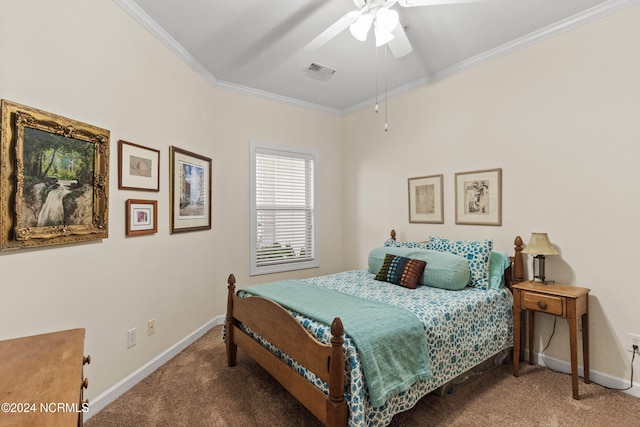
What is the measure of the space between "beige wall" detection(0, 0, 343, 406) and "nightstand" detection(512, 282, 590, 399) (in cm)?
280

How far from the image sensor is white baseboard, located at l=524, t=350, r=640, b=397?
2.25 meters

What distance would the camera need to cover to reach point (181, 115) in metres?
2.97

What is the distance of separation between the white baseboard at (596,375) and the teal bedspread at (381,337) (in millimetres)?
1513

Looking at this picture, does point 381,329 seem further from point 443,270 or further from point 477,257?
point 477,257

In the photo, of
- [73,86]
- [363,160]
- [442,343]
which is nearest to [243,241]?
[363,160]

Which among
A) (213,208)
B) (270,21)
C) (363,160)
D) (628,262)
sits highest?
(270,21)

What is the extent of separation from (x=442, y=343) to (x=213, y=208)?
104 inches

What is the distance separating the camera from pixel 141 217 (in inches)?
97.0

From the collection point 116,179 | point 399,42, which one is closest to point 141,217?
point 116,179

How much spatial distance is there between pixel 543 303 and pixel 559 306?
0.34ft

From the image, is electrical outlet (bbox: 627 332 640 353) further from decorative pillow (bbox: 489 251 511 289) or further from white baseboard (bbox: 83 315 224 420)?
white baseboard (bbox: 83 315 224 420)

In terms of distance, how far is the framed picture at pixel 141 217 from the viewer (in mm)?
2340

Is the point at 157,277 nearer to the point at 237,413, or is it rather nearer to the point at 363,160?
the point at 237,413

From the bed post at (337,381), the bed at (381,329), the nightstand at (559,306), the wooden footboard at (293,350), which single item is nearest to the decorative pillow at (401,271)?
the bed at (381,329)
